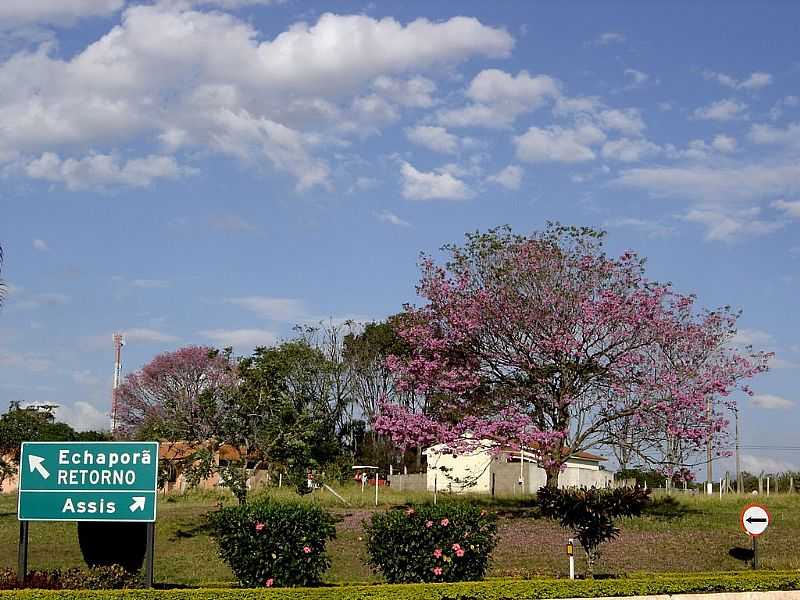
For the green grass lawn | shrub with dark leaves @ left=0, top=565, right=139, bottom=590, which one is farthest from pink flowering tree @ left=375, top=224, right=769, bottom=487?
shrub with dark leaves @ left=0, top=565, right=139, bottom=590

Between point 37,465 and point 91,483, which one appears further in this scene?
point 37,465

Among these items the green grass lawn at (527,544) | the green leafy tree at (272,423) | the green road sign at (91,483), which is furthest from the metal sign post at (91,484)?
the green leafy tree at (272,423)

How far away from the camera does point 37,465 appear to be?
14.5 meters

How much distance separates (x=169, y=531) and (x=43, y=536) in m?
3.11

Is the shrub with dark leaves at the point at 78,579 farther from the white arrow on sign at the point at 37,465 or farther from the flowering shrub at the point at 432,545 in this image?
the flowering shrub at the point at 432,545

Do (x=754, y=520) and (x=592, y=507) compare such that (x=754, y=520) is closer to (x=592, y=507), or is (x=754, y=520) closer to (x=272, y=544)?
(x=592, y=507)

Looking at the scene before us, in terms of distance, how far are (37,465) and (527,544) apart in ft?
39.8

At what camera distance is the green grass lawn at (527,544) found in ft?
65.3

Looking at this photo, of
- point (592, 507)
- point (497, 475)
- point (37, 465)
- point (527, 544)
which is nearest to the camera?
point (37, 465)

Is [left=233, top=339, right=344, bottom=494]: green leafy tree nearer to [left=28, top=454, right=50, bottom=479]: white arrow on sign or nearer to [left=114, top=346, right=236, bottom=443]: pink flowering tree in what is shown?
[left=28, top=454, right=50, bottom=479]: white arrow on sign

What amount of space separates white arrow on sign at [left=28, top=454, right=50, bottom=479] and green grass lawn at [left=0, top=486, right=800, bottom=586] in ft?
11.7

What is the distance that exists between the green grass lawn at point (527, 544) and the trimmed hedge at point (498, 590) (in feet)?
6.67

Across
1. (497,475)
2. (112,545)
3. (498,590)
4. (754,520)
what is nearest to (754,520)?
(754,520)

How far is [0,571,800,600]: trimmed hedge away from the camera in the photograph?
13.3 metres
